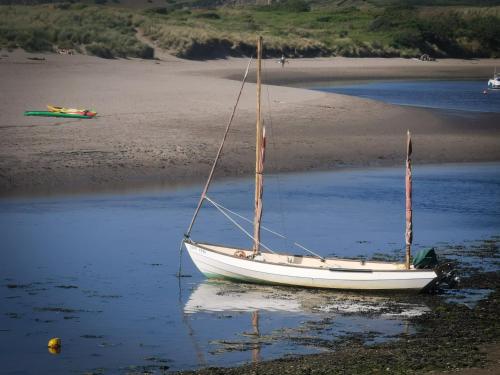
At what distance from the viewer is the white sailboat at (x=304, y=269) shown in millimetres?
22984

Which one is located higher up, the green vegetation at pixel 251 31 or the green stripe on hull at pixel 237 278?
the green vegetation at pixel 251 31

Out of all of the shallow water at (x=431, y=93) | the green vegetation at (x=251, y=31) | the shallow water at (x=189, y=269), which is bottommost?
the shallow water at (x=189, y=269)

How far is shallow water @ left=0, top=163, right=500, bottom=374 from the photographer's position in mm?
19625

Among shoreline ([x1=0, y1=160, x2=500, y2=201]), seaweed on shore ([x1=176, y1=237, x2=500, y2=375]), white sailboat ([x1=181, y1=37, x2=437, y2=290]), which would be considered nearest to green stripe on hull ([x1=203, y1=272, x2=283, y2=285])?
white sailboat ([x1=181, y1=37, x2=437, y2=290])

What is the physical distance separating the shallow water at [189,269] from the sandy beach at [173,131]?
5.99 ft

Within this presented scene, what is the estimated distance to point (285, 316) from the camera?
21.7 m

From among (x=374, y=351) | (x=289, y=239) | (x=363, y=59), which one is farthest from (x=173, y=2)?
(x=374, y=351)

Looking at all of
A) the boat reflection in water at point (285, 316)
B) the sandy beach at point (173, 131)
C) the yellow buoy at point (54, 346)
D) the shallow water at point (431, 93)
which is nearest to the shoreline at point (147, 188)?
the sandy beach at point (173, 131)

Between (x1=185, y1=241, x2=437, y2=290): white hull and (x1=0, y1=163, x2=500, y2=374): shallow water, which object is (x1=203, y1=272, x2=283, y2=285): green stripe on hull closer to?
(x1=185, y1=241, x2=437, y2=290): white hull

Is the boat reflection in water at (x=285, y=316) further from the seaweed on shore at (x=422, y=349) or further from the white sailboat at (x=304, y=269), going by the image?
the seaweed on shore at (x=422, y=349)

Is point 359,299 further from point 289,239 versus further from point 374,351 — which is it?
point 289,239

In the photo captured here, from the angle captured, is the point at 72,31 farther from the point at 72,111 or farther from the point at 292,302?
the point at 292,302

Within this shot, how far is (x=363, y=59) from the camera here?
342 feet

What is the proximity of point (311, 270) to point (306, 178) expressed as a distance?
1576 centimetres
